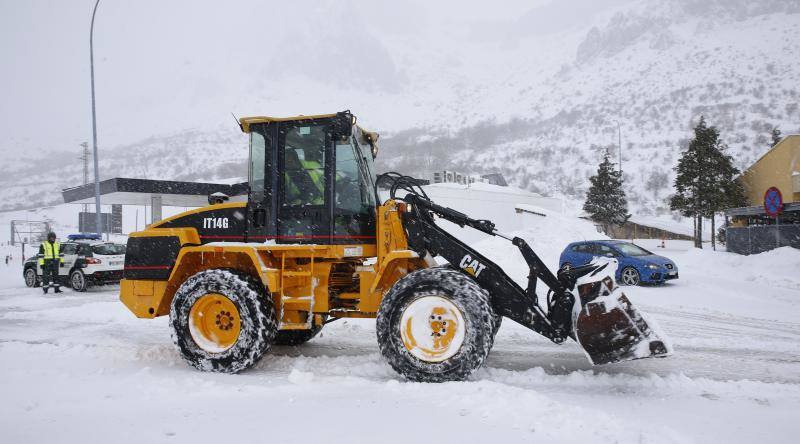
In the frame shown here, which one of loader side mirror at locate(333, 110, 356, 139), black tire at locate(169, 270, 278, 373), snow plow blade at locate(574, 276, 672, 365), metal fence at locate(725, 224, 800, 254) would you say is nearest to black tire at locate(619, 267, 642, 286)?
metal fence at locate(725, 224, 800, 254)

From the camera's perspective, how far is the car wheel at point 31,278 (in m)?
16.5

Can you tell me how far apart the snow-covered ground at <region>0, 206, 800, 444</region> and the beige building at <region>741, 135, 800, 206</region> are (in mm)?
24413

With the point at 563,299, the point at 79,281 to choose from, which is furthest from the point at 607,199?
the point at 563,299

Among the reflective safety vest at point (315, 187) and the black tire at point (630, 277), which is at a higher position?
the reflective safety vest at point (315, 187)

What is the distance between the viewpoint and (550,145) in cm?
10156

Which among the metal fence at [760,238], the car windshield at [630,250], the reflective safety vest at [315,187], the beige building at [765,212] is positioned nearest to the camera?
the reflective safety vest at [315,187]

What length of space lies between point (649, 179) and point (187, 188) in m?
67.3

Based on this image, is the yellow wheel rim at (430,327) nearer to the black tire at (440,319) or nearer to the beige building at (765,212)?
the black tire at (440,319)

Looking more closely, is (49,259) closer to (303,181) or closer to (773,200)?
(303,181)

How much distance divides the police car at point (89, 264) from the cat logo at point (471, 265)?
1363 cm

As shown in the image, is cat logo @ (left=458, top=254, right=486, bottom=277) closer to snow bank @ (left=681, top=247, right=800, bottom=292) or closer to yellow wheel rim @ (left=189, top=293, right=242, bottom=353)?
yellow wheel rim @ (left=189, top=293, right=242, bottom=353)

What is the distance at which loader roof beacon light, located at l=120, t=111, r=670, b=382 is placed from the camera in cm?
468

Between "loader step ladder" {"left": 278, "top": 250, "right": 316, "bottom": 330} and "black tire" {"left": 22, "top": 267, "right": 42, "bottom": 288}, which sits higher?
"loader step ladder" {"left": 278, "top": 250, "right": 316, "bottom": 330}

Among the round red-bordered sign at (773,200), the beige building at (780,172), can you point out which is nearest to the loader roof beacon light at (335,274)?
the round red-bordered sign at (773,200)
